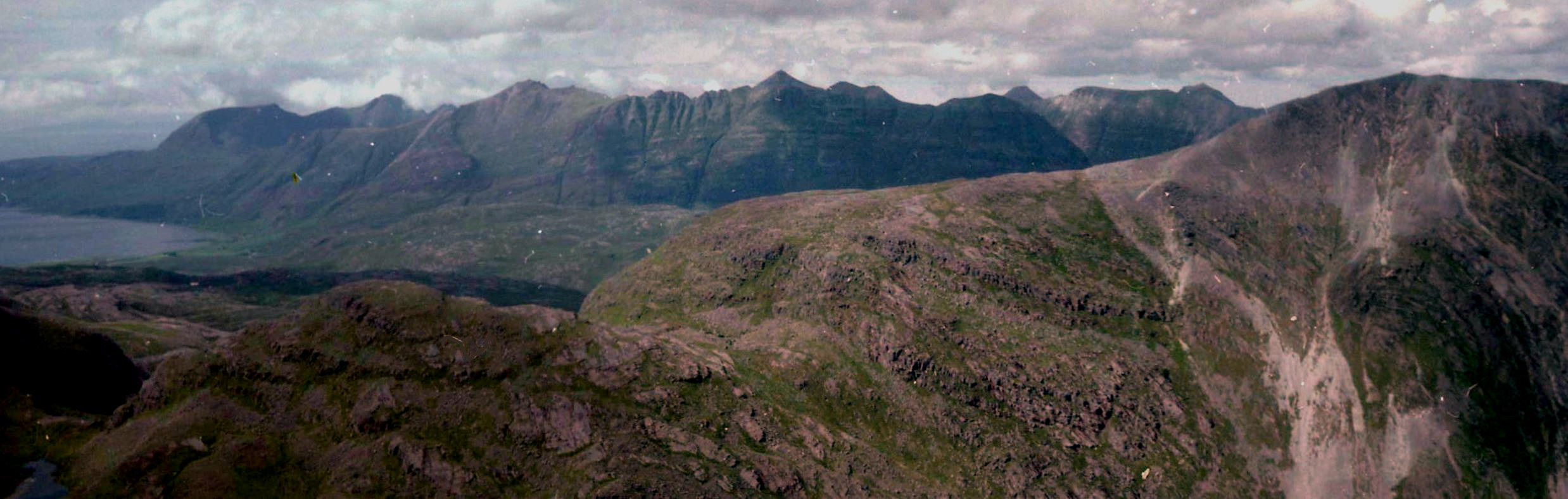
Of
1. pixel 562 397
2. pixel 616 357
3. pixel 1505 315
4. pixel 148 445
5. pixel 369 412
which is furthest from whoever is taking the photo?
pixel 1505 315

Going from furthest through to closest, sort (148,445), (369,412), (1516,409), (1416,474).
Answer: (1516,409)
(1416,474)
(369,412)
(148,445)

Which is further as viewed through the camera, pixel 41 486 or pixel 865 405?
pixel 865 405

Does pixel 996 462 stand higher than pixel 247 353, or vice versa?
pixel 247 353

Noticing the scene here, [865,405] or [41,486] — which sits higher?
[41,486]

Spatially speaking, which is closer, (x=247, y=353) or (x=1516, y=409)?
(x=247, y=353)

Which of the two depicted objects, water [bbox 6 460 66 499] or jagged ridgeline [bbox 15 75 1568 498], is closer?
water [bbox 6 460 66 499]

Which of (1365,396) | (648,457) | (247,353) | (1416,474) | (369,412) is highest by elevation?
(247,353)

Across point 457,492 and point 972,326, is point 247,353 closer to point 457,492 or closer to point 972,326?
point 457,492

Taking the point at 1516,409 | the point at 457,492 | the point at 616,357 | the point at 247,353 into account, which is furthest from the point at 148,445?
the point at 1516,409

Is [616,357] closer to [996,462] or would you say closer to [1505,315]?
[996,462]

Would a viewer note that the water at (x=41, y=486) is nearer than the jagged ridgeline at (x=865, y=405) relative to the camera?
Yes
